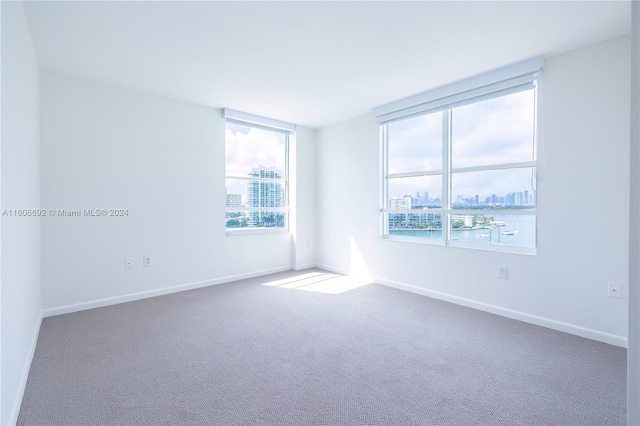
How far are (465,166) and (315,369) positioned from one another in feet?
8.69

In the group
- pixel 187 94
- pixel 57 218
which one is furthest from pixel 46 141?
pixel 187 94

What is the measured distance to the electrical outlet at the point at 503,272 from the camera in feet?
10.1

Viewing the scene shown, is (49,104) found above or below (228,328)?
above

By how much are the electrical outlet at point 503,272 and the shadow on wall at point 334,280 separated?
170cm

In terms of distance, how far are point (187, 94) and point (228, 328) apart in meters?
2.72

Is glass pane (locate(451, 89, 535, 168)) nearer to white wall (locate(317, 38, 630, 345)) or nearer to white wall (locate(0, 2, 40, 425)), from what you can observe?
white wall (locate(317, 38, 630, 345))

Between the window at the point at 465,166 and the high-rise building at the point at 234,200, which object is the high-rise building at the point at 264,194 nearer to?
the high-rise building at the point at 234,200

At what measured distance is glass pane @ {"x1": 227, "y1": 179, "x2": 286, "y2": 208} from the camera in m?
4.49

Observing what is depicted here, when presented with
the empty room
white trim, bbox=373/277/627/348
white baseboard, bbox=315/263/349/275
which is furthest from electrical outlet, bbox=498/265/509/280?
white baseboard, bbox=315/263/349/275

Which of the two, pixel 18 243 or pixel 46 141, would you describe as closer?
pixel 18 243

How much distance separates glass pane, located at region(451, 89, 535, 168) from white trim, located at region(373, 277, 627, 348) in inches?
58.6

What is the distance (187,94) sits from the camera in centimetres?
368

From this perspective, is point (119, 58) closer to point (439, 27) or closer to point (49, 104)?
point (49, 104)

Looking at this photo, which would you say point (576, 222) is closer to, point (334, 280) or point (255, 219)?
point (334, 280)
